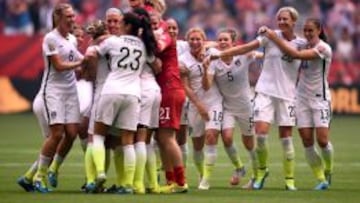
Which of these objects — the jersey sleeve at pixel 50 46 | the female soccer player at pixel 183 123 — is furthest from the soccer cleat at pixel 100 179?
the female soccer player at pixel 183 123

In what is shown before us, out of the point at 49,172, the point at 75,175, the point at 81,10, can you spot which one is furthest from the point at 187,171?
the point at 81,10

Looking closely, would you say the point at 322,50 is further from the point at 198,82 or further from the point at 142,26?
the point at 142,26

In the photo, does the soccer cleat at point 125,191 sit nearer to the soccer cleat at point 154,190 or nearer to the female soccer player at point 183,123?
the soccer cleat at point 154,190

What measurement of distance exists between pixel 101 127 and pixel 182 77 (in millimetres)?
2187

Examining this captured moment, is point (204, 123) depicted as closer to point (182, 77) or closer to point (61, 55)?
point (182, 77)

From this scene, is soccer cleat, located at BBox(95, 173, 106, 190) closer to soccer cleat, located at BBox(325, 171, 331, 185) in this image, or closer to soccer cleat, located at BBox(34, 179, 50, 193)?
soccer cleat, located at BBox(34, 179, 50, 193)

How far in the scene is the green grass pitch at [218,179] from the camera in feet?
55.9

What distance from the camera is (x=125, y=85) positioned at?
17.4 metres

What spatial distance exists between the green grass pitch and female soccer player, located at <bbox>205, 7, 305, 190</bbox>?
54 centimetres

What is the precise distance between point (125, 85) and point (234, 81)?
3.28 meters

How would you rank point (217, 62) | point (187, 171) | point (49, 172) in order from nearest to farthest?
point (49, 172) < point (217, 62) < point (187, 171)

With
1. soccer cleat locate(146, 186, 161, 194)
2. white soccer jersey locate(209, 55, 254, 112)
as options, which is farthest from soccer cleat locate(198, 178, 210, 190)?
white soccer jersey locate(209, 55, 254, 112)

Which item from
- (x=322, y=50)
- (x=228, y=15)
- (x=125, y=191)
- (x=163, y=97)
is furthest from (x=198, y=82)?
(x=228, y=15)

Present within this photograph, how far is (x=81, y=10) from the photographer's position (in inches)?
1575
